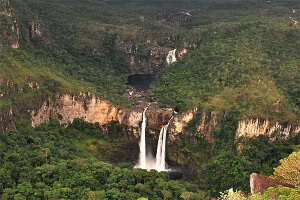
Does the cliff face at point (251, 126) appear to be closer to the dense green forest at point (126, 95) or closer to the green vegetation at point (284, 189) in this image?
the dense green forest at point (126, 95)

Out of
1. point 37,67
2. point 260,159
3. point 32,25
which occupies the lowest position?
point 260,159

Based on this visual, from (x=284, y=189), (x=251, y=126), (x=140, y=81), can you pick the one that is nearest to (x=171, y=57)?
(x=140, y=81)

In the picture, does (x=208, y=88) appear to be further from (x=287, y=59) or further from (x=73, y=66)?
(x=73, y=66)

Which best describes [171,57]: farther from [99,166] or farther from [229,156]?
[99,166]

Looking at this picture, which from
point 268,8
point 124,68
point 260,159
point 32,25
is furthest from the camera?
point 268,8

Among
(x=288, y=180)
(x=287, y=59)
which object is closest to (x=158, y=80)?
(x=287, y=59)

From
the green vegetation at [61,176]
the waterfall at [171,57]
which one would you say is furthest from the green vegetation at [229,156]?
the waterfall at [171,57]
